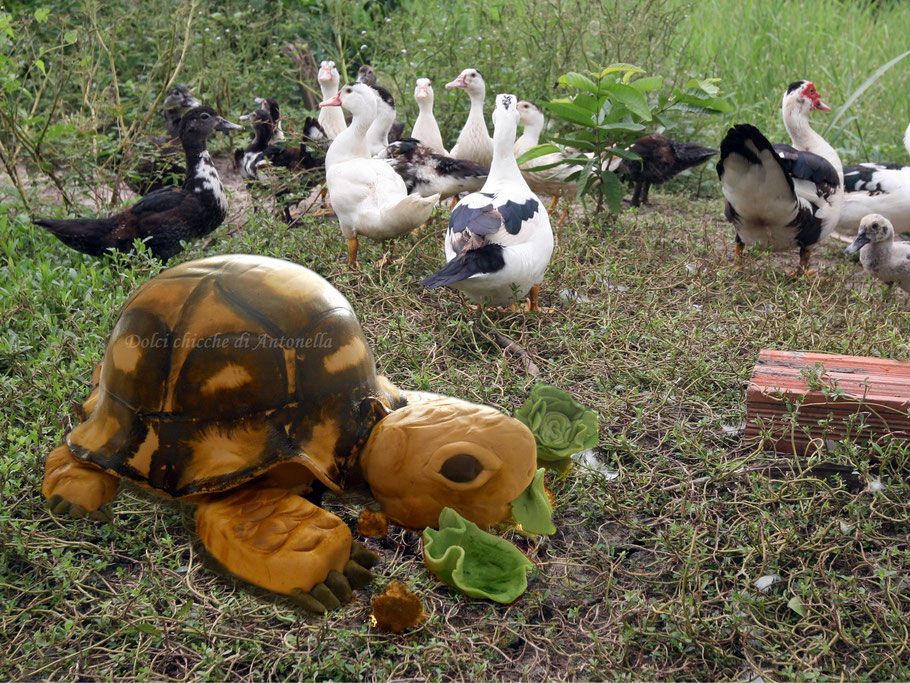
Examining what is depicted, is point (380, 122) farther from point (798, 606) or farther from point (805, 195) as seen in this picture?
point (798, 606)

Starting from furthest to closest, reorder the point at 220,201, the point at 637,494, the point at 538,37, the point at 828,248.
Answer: the point at 538,37, the point at 828,248, the point at 220,201, the point at 637,494

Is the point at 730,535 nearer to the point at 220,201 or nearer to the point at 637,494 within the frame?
the point at 637,494

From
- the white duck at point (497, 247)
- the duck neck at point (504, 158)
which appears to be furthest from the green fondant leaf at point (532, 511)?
the duck neck at point (504, 158)

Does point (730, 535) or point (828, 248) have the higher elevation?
point (730, 535)

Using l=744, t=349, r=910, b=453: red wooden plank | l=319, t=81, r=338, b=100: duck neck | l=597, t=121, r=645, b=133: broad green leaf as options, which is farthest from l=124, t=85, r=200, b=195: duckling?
l=744, t=349, r=910, b=453: red wooden plank

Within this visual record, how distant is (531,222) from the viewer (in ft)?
12.4

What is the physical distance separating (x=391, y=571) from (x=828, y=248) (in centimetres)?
451

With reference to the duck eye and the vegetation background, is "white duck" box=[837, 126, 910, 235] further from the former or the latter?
the duck eye

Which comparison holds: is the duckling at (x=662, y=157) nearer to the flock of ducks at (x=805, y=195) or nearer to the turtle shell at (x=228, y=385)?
the flock of ducks at (x=805, y=195)

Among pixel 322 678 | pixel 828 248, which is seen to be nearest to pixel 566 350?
pixel 322 678

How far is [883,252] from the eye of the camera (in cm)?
427

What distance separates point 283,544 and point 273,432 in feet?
0.88

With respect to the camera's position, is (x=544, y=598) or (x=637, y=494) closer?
(x=544, y=598)

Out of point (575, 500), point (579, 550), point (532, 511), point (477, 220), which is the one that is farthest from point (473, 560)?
point (477, 220)
